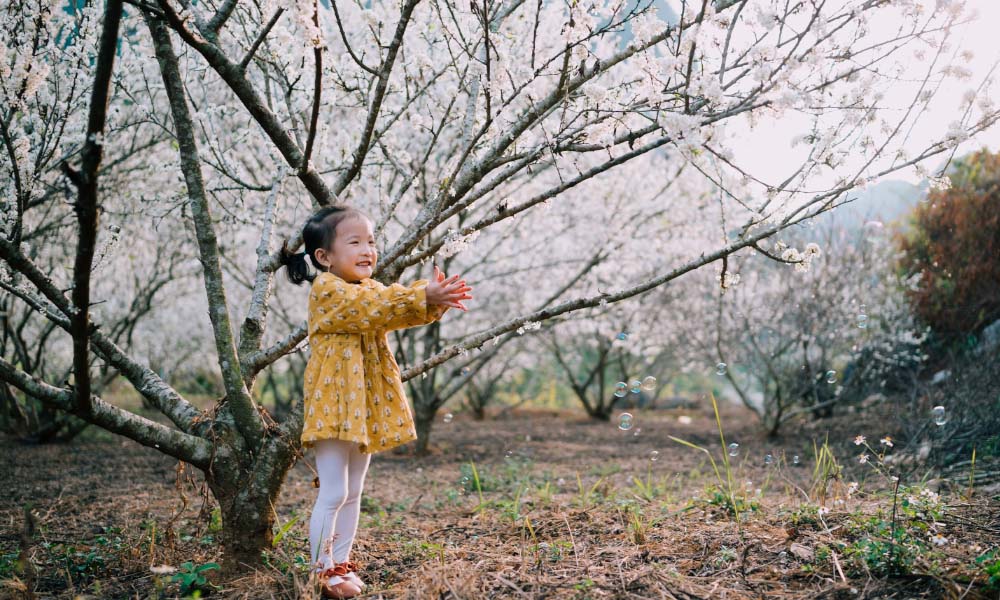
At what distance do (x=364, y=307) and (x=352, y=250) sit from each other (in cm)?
31

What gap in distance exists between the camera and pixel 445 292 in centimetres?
223

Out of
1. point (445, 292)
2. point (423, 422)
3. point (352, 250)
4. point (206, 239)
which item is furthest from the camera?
point (423, 422)

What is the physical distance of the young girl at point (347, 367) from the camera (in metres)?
2.29

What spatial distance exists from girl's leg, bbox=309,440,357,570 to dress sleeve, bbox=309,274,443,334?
1.44 ft

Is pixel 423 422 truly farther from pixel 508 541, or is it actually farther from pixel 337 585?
pixel 337 585

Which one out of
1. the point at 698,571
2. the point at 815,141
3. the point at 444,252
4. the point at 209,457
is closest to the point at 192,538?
the point at 209,457

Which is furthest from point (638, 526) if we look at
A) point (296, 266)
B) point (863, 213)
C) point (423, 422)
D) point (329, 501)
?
point (863, 213)

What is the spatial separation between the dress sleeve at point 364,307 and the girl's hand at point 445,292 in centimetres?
3

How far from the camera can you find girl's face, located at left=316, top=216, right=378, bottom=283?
251 centimetres

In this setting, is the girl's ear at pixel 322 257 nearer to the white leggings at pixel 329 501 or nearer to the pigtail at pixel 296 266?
the pigtail at pixel 296 266

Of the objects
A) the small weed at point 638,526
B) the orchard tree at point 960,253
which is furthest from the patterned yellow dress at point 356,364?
the orchard tree at point 960,253

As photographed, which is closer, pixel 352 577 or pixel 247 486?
pixel 352 577

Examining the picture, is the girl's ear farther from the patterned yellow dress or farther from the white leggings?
the white leggings

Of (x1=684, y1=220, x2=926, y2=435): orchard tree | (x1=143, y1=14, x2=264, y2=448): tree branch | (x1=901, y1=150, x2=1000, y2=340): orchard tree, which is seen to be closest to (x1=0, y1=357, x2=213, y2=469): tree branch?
(x1=143, y1=14, x2=264, y2=448): tree branch
